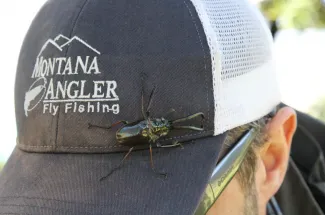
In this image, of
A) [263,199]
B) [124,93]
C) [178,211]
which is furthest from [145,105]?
[263,199]

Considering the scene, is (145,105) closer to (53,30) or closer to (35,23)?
(53,30)

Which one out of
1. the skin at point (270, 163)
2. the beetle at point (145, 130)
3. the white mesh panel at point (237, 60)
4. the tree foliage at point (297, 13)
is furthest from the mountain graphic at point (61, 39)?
the tree foliage at point (297, 13)

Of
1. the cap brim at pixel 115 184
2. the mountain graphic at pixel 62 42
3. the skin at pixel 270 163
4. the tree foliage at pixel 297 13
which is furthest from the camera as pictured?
the tree foliage at pixel 297 13

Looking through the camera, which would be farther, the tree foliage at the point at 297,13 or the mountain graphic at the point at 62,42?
the tree foliage at the point at 297,13

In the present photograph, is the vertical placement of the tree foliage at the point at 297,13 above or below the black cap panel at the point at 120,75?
above

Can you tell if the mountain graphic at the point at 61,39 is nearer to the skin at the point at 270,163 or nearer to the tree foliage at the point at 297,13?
the skin at the point at 270,163

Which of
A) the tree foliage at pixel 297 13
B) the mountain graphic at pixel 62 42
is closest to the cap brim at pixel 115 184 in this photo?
the mountain graphic at pixel 62 42

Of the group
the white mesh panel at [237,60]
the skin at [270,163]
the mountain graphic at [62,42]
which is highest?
the mountain graphic at [62,42]

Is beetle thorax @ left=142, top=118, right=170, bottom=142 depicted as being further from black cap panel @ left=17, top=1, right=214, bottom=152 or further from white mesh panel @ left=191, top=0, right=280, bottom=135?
white mesh panel @ left=191, top=0, right=280, bottom=135

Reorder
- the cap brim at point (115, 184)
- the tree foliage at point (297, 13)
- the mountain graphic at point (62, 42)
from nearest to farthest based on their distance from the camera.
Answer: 1. the cap brim at point (115, 184)
2. the mountain graphic at point (62, 42)
3. the tree foliage at point (297, 13)
